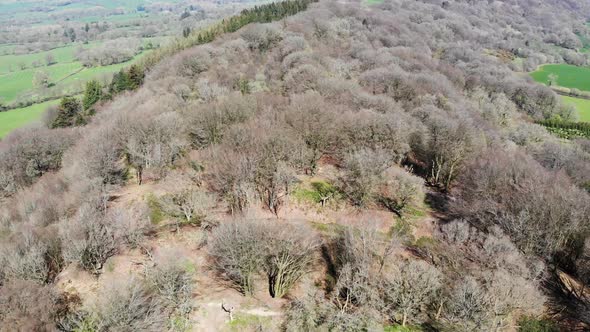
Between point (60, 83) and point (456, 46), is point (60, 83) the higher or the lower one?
the lower one

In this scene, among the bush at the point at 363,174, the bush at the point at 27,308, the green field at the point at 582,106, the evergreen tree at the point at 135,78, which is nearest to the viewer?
the bush at the point at 27,308

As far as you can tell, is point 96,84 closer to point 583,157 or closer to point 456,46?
point 583,157

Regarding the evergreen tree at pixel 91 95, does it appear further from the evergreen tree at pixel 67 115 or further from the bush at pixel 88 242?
the bush at pixel 88 242

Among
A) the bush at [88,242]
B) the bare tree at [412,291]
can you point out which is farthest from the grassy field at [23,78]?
the bare tree at [412,291]

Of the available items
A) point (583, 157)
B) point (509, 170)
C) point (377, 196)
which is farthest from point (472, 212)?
point (583, 157)

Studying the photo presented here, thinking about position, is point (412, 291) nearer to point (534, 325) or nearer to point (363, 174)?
point (534, 325)

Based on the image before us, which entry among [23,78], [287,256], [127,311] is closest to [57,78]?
[23,78]
